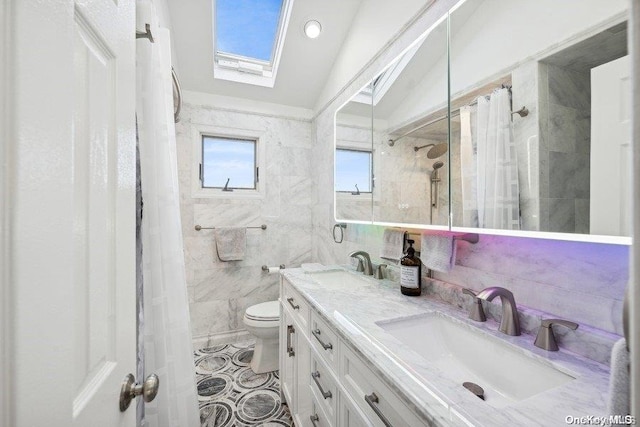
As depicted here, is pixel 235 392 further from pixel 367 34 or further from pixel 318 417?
pixel 367 34

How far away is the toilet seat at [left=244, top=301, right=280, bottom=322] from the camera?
212cm

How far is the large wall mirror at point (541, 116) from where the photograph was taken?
71 centimetres

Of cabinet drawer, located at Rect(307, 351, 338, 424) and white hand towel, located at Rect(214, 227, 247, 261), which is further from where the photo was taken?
white hand towel, located at Rect(214, 227, 247, 261)

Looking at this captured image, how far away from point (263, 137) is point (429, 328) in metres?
2.26

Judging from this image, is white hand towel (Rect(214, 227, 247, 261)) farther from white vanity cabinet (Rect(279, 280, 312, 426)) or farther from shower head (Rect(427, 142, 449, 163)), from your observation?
shower head (Rect(427, 142, 449, 163))

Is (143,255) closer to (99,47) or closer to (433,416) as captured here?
(99,47)

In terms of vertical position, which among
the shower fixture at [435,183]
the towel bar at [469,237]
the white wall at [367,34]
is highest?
the white wall at [367,34]

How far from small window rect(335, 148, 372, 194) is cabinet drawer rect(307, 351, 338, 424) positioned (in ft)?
3.67

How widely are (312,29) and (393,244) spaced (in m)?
1.77

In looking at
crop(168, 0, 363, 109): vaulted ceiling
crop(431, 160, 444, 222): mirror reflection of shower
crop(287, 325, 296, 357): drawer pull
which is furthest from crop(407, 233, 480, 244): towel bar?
crop(168, 0, 363, 109): vaulted ceiling

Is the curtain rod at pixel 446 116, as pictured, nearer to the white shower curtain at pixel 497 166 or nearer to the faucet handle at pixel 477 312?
the white shower curtain at pixel 497 166

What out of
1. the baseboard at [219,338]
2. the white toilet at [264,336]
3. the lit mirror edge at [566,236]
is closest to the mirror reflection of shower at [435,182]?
the lit mirror edge at [566,236]

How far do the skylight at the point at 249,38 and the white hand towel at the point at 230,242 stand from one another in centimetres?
137

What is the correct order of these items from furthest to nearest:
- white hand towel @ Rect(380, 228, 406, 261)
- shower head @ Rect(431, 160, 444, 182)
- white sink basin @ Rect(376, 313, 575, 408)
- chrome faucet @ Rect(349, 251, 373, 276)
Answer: chrome faucet @ Rect(349, 251, 373, 276) < white hand towel @ Rect(380, 228, 406, 261) < shower head @ Rect(431, 160, 444, 182) < white sink basin @ Rect(376, 313, 575, 408)
